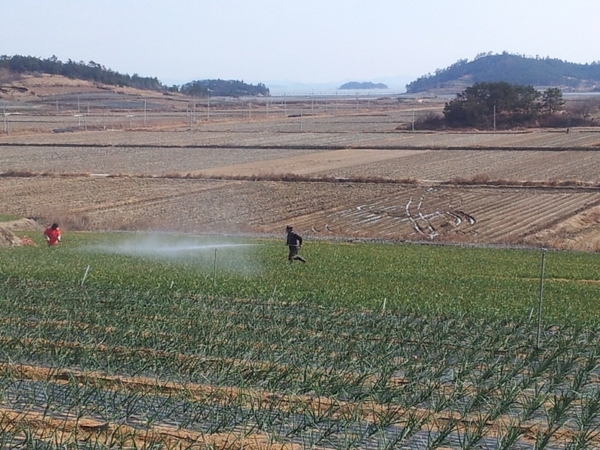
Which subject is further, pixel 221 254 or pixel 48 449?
pixel 221 254

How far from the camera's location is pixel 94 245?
92.6 feet

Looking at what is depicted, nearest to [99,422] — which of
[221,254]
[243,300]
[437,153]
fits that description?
[243,300]

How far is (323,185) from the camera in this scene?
4675 cm

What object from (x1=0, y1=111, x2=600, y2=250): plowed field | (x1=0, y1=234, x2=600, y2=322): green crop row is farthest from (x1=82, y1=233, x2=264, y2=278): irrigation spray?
(x1=0, y1=111, x2=600, y2=250): plowed field

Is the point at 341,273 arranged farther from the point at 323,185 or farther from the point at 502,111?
the point at 502,111

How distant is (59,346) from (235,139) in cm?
6813

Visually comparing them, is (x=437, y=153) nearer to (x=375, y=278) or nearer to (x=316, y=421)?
(x=375, y=278)

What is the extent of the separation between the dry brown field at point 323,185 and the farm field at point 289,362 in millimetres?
15109

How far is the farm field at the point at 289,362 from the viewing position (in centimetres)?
862

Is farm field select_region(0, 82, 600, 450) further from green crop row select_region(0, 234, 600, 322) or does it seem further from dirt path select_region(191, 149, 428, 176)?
dirt path select_region(191, 149, 428, 176)

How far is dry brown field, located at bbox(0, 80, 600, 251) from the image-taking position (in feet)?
117

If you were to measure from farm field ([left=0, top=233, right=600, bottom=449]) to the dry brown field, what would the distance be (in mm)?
15109

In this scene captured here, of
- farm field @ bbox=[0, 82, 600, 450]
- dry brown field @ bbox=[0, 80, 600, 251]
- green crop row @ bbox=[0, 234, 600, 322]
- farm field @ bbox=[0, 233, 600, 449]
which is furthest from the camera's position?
dry brown field @ bbox=[0, 80, 600, 251]

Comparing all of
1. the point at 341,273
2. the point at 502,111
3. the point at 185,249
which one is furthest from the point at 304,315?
the point at 502,111
